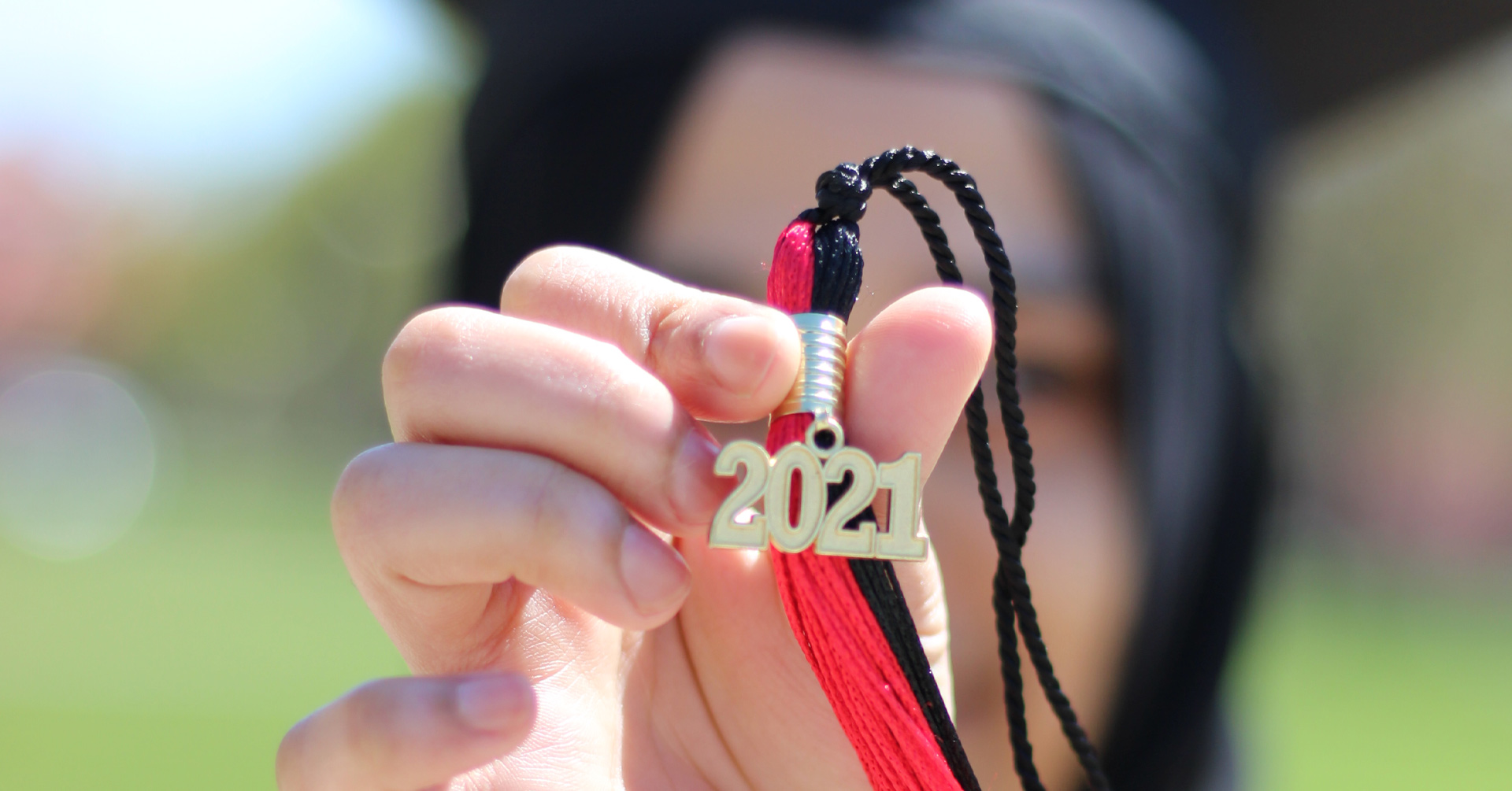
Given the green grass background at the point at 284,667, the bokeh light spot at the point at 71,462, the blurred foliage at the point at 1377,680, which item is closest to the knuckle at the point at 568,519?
the green grass background at the point at 284,667

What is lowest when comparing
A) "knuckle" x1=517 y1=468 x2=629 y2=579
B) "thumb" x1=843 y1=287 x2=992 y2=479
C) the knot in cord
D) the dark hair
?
"knuckle" x1=517 y1=468 x2=629 y2=579

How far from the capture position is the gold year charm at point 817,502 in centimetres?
81

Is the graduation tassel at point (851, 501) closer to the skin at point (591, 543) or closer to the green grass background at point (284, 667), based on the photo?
the skin at point (591, 543)

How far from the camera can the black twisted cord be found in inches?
34.9

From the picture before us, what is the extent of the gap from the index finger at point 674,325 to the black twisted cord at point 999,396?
15 cm

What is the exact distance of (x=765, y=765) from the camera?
3.68 ft

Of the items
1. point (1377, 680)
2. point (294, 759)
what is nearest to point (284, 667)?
point (294, 759)

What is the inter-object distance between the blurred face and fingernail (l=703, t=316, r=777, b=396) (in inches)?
45.3

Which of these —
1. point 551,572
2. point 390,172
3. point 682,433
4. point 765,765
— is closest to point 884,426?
point 682,433

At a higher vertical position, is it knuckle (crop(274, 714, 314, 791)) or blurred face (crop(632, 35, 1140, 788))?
blurred face (crop(632, 35, 1140, 788))

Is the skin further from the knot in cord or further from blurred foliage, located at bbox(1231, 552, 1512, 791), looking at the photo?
blurred foliage, located at bbox(1231, 552, 1512, 791)

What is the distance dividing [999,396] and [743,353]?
26 centimetres

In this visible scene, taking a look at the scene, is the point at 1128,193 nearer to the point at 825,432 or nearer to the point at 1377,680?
the point at 825,432

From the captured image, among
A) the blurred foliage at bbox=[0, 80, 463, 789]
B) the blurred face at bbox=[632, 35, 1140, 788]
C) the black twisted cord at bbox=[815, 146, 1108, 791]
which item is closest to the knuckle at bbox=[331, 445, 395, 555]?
→ the black twisted cord at bbox=[815, 146, 1108, 791]
